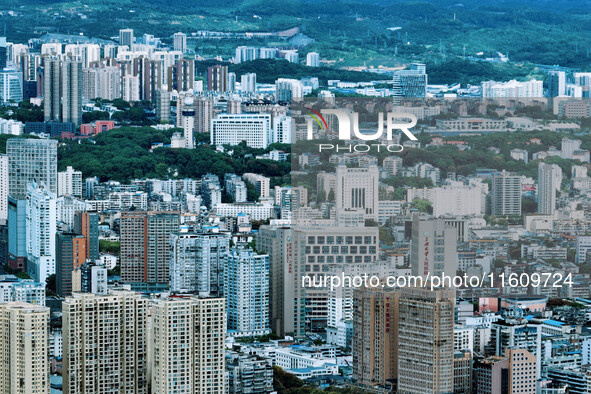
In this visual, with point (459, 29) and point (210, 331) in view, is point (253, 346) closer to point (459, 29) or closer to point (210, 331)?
point (210, 331)

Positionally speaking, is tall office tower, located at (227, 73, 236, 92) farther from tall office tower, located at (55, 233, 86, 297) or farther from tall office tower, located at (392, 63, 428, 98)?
tall office tower, located at (55, 233, 86, 297)

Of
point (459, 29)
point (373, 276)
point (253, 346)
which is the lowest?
point (253, 346)

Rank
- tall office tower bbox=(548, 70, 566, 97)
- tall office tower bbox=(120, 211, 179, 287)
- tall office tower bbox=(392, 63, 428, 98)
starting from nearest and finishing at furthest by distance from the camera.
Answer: tall office tower bbox=(120, 211, 179, 287), tall office tower bbox=(548, 70, 566, 97), tall office tower bbox=(392, 63, 428, 98)

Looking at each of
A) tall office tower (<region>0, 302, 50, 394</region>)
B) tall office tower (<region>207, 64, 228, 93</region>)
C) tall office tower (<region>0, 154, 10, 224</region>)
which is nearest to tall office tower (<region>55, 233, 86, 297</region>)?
tall office tower (<region>0, 154, 10, 224</region>)

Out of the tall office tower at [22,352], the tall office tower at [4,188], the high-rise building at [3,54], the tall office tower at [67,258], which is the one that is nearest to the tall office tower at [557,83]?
the tall office tower at [4,188]

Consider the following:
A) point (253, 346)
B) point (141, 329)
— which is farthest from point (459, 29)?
point (141, 329)

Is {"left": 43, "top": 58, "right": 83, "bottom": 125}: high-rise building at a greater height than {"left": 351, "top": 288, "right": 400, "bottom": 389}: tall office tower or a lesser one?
greater
